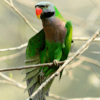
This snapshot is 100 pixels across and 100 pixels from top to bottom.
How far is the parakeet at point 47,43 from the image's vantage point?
73.6 inches

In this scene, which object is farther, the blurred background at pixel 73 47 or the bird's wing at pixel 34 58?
the blurred background at pixel 73 47

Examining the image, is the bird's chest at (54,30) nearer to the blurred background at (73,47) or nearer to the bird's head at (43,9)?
→ the bird's head at (43,9)

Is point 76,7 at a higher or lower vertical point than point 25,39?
higher

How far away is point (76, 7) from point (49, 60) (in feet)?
8.47

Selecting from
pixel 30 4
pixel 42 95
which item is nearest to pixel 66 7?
pixel 30 4

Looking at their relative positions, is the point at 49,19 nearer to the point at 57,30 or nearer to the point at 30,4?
the point at 57,30

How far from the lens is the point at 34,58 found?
7.19 ft

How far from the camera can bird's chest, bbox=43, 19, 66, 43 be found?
189 cm

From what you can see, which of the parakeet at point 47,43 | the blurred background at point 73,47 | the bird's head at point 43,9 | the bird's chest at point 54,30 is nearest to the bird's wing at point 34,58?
the parakeet at point 47,43

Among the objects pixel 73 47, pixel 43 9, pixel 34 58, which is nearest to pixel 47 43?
pixel 34 58

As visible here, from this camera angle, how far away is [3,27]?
15.2 ft

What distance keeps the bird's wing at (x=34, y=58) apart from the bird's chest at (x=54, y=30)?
0.17 metres

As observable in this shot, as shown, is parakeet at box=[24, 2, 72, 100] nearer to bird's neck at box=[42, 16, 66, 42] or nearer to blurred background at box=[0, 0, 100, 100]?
bird's neck at box=[42, 16, 66, 42]

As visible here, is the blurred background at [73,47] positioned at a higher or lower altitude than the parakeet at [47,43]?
lower
